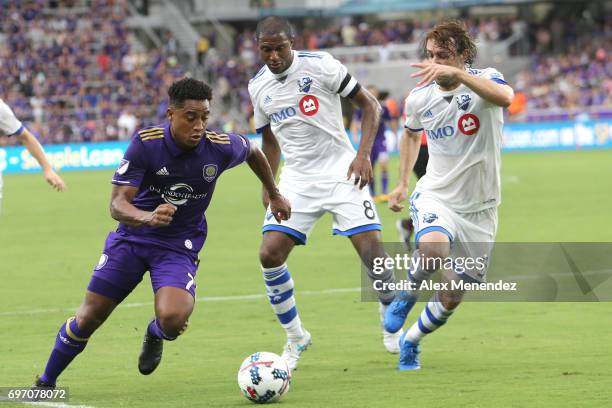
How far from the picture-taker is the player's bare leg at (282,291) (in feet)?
29.4

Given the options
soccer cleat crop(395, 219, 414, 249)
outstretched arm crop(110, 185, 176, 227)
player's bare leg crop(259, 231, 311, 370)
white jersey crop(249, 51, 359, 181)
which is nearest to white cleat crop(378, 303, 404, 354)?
player's bare leg crop(259, 231, 311, 370)

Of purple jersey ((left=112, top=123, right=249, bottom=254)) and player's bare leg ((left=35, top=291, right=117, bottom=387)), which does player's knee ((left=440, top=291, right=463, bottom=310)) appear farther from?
player's bare leg ((left=35, top=291, right=117, bottom=387))

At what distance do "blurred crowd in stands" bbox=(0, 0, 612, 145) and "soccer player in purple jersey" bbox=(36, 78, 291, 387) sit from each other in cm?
3116

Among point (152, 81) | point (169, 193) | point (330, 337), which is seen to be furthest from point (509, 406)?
point (152, 81)

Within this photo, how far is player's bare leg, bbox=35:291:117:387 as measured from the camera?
7.59m

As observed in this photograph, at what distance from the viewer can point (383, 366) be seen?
28.7ft

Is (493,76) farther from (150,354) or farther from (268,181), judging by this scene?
(150,354)

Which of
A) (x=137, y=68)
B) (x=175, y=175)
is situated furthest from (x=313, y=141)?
(x=137, y=68)

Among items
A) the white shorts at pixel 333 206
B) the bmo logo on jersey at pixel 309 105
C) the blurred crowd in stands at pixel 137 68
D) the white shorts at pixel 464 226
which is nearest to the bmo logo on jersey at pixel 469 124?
the white shorts at pixel 464 226

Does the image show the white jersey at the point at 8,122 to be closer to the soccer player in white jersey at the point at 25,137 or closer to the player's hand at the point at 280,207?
the soccer player in white jersey at the point at 25,137

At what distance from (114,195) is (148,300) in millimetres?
5176

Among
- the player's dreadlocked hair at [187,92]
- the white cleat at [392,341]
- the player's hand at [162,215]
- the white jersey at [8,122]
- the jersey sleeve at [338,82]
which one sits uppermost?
the player's dreadlocked hair at [187,92]

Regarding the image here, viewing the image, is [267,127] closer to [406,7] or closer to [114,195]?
[114,195]

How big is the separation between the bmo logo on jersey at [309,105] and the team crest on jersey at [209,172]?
1852mm
